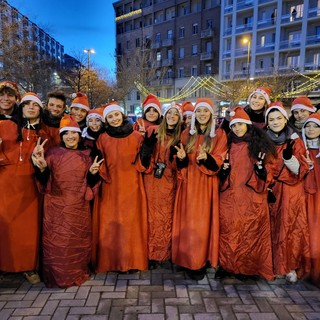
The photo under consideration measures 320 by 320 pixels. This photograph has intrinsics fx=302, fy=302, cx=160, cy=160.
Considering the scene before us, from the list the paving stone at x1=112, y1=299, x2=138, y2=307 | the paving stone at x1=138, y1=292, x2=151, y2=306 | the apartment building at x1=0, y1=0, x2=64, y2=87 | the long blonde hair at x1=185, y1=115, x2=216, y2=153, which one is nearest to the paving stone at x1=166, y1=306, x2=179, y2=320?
the paving stone at x1=138, y1=292, x2=151, y2=306

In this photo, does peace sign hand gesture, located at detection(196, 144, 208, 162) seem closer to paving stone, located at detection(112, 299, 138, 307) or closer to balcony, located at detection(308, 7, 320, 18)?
paving stone, located at detection(112, 299, 138, 307)

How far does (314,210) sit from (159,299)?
206 centimetres

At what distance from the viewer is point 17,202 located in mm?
3389

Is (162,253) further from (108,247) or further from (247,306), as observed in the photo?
(247,306)

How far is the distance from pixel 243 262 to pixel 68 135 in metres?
2.47

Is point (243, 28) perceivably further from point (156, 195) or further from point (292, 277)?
point (292, 277)

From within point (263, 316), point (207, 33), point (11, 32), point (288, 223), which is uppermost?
point (207, 33)

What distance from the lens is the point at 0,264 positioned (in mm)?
3422

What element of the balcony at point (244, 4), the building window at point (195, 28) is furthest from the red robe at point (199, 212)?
the building window at point (195, 28)

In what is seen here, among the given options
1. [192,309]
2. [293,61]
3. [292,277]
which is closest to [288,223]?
[292,277]

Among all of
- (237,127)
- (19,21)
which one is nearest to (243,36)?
(19,21)

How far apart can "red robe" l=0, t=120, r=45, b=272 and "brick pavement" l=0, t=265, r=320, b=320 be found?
1.17 ft

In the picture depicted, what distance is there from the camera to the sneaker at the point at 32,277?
11.5ft

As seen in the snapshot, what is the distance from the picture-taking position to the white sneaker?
141 inches
